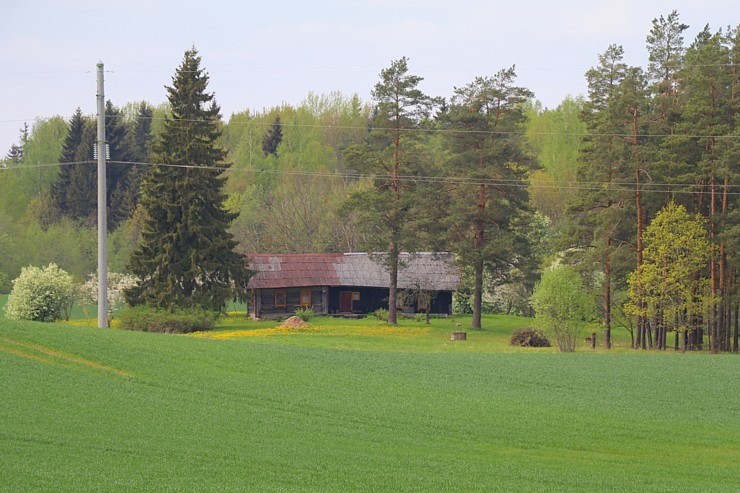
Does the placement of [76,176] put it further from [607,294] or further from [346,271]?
[607,294]

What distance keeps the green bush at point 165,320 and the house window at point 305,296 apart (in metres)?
13.2

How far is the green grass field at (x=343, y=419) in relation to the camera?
15.3 meters

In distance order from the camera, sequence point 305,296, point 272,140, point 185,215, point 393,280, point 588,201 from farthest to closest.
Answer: point 272,140 < point 305,296 < point 393,280 < point 185,215 < point 588,201

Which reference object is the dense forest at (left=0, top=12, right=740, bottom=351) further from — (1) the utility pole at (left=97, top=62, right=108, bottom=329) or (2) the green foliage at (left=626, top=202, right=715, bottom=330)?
(1) the utility pole at (left=97, top=62, right=108, bottom=329)

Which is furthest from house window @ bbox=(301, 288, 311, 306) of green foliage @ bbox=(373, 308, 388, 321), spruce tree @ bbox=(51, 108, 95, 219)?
spruce tree @ bbox=(51, 108, 95, 219)

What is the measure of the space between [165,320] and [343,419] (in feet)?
81.9

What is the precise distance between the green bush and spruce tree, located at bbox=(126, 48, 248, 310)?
1.09m

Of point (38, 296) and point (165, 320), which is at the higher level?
point (38, 296)

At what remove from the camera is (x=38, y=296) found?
149 feet

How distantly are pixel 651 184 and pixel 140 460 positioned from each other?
30.5m

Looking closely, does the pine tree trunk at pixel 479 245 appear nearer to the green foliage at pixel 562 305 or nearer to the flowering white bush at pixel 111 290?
the green foliage at pixel 562 305

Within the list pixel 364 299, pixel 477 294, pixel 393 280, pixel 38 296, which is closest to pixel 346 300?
pixel 364 299

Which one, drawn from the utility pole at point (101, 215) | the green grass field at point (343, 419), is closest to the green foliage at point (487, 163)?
the green grass field at point (343, 419)

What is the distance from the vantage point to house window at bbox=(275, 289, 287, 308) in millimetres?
56688
